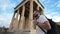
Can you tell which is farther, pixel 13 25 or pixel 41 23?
pixel 13 25

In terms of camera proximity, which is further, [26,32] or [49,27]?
[26,32]

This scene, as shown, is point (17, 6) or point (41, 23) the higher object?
point (17, 6)

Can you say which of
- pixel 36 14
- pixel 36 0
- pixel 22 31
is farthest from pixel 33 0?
pixel 36 14

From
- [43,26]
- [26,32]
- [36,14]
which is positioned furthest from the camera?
[26,32]

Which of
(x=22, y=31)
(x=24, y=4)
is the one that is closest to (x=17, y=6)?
(x=24, y=4)

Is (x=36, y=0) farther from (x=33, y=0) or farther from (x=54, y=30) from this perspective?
(x=54, y=30)

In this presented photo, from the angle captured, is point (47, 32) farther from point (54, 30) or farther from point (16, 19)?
point (16, 19)

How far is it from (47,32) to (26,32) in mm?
11767

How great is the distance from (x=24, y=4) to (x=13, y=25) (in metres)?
3.52

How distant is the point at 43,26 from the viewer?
2412 mm

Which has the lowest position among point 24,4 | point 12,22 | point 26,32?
point 26,32

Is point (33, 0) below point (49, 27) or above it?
above

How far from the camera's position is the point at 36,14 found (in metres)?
2.59

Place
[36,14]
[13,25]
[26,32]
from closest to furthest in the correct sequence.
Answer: [36,14] → [26,32] → [13,25]
